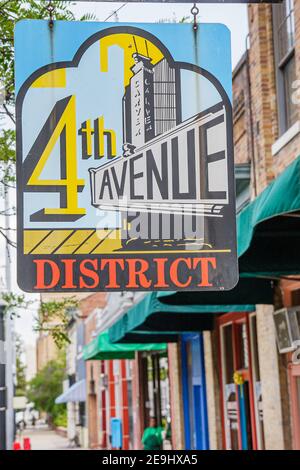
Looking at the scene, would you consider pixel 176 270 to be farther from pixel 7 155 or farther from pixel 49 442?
pixel 49 442

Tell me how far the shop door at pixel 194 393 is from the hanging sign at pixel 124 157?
12010mm

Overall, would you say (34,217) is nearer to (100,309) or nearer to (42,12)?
(42,12)

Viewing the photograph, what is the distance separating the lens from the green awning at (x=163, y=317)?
39.1 feet

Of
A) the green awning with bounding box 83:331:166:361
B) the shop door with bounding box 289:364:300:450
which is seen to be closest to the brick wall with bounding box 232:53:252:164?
the shop door with bounding box 289:364:300:450

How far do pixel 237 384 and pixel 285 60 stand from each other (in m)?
5.41

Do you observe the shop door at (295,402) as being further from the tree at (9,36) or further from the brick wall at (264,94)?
the tree at (9,36)

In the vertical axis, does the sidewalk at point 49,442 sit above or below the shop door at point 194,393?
below

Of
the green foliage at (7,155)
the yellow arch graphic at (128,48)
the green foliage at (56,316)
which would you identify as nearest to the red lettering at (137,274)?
the yellow arch graphic at (128,48)

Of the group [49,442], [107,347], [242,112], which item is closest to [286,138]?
[242,112]

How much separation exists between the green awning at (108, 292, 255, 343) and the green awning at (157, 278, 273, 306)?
8cm

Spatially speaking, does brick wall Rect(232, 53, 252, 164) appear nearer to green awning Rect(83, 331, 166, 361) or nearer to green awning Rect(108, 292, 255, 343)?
green awning Rect(108, 292, 255, 343)

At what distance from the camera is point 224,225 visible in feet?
18.6

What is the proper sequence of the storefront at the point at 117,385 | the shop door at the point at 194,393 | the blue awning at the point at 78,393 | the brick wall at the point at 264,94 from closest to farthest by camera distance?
the brick wall at the point at 264,94 → the shop door at the point at 194,393 → the storefront at the point at 117,385 → the blue awning at the point at 78,393

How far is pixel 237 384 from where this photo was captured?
1514 cm
